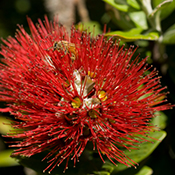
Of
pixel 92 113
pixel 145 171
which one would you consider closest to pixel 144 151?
pixel 145 171

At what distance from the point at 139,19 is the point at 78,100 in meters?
0.80

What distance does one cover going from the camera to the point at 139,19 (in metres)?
1.86

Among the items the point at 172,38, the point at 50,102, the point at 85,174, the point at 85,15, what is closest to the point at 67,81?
the point at 50,102

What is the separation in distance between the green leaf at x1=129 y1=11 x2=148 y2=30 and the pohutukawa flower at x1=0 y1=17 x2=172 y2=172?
377 mm

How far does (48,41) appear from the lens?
1652mm

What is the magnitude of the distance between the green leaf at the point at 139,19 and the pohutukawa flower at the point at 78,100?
1.24 feet

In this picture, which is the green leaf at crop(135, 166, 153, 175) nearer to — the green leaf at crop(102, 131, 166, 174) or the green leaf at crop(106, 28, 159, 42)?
the green leaf at crop(102, 131, 166, 174)

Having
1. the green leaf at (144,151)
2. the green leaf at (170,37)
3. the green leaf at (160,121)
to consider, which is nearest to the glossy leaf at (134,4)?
the green leaf at (170,37)

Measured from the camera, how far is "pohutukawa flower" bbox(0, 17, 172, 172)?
4.58 ft

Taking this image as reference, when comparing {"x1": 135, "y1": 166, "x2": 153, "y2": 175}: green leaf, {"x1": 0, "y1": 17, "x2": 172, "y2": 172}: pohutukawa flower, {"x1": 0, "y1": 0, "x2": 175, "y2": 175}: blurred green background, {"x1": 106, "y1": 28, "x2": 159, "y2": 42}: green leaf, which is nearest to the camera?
{"x1": 0, "y1": 17, "x2": 172, "y2": 172}: pohutukawa flower

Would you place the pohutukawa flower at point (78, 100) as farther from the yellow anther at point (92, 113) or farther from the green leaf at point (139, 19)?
the green leaf at point (139, 19)

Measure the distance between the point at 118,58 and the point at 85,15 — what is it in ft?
3.70

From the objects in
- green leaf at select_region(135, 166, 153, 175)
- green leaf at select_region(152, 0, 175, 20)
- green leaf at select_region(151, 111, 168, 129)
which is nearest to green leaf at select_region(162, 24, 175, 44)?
green leaf at select_region(152, 0, 175, 20)

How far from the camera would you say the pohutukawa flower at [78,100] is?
1396 mm
